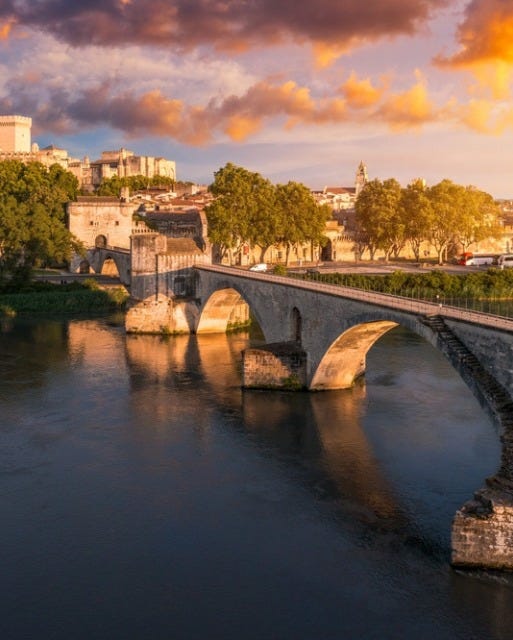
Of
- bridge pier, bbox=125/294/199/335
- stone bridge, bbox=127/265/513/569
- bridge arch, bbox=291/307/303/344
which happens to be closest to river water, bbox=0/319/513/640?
stone bridge, bbox=127/265/513/569

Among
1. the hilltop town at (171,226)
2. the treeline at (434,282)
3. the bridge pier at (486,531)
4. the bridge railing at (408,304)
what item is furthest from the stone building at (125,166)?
the bridge pier at (486,531)

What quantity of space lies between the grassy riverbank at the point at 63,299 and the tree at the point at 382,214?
3344 cm

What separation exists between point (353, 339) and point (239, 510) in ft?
40.5

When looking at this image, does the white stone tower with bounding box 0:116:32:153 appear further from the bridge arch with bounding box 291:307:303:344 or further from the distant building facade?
the bridge arch with bounding box 291:307:303:344

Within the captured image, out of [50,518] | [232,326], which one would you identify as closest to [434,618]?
[50,518]

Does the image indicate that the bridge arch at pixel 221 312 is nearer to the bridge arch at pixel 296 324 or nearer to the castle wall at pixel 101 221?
the bridge arch at pixel 296 324

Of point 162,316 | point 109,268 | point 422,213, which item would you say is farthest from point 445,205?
point 162,316

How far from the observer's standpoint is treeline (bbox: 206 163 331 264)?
74.1 m

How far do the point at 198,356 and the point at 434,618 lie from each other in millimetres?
30648

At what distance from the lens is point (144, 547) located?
19.9m

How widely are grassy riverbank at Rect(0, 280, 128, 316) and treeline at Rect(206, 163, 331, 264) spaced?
40.9 ft

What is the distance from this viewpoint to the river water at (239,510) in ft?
55.2

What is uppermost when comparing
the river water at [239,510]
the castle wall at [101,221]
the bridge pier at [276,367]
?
the castle wall at [101,221]

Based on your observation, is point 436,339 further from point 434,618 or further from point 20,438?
point 20,438
